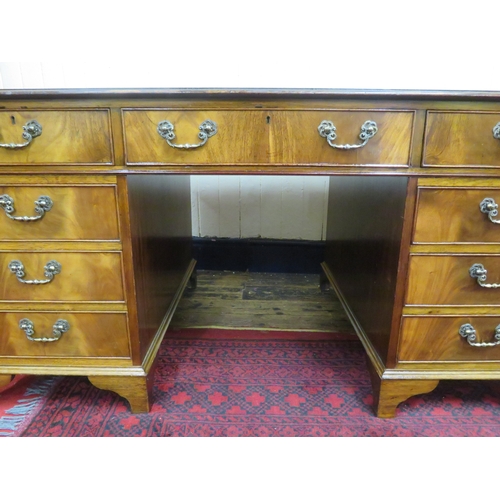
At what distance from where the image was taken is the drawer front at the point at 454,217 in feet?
3.13

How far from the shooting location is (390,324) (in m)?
1.06

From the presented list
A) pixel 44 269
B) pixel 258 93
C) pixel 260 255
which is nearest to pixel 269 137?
pixel 258 93

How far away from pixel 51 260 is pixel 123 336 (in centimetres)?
28

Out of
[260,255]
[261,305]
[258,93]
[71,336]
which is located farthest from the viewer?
[260,255]

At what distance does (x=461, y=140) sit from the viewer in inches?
35.9

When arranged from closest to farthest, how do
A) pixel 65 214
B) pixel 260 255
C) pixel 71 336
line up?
pixel 65 214, pixel 71 336, pixel 260 255

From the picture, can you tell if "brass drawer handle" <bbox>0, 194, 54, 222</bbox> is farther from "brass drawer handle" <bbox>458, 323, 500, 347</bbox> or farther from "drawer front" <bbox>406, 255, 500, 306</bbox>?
"brass drawer handle" <bbox>458, 323, 500, 347</bbox>

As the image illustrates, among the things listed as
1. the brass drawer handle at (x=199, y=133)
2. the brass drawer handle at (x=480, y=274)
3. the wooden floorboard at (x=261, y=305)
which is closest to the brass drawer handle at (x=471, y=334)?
the brass drawer handle at (x=480, y=274)

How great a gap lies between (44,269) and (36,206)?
0.55 ft

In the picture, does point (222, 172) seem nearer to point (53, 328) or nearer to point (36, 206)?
point (36, 206)

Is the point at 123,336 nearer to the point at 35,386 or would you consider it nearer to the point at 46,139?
the point at 35,386

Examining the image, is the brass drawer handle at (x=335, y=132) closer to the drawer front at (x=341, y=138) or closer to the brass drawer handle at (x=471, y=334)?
the drawer front at (x=341, y=138)
